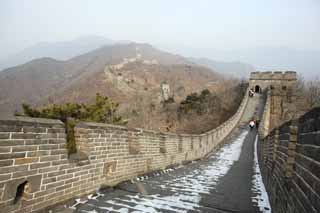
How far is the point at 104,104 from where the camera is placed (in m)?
15.7

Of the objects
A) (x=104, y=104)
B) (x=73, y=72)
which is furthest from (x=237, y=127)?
(x=73, y=72)

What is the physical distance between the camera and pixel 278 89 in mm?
43188

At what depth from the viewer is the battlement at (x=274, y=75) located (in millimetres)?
44719

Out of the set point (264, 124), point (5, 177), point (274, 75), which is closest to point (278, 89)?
point (274, 75)

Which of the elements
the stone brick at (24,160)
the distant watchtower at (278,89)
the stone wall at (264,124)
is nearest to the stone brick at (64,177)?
the stone brick at (24,160)

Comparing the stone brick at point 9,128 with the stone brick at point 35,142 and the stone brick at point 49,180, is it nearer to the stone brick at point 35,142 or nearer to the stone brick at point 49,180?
the stone brick at point 35,142

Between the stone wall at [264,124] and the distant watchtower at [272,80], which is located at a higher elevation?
the distant watchtower at [272,80]

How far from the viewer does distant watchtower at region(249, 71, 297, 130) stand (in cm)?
3831

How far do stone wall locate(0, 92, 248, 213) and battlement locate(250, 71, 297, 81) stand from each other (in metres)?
43.1

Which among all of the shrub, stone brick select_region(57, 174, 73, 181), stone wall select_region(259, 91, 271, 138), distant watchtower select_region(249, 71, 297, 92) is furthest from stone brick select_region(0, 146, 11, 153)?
distant watchtower select_region(249, 71, 297, 92)

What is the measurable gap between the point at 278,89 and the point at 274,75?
4115 mm

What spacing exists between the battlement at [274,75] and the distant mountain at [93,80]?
22.7 m

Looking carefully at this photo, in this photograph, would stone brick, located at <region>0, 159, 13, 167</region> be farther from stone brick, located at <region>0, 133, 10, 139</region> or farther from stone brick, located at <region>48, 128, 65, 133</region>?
stone brick, located at <region>48, 128, 65, 133</region>

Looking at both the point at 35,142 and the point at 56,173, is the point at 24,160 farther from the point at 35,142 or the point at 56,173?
the point at 56,173
